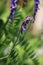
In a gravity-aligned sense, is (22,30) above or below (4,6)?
below

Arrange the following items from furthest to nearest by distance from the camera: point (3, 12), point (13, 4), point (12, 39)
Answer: point (3, 12) → point (12, 39) → point (13, 4)

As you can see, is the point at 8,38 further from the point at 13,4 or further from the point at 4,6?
the point at 4,6

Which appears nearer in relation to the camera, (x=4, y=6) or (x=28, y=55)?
(x=28, y=55)

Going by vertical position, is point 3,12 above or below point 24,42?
above

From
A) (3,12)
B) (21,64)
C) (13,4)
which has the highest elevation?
(3,12)

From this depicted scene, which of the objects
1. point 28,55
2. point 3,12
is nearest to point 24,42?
point 28,55

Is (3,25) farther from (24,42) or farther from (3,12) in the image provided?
(3,12)

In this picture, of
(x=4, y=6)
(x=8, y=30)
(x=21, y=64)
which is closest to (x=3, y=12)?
(x=4, y=6)

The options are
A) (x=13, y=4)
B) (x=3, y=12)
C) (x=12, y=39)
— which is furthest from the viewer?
(x=3, y=12)

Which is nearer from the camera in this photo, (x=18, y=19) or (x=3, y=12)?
(x=18, y=19)
